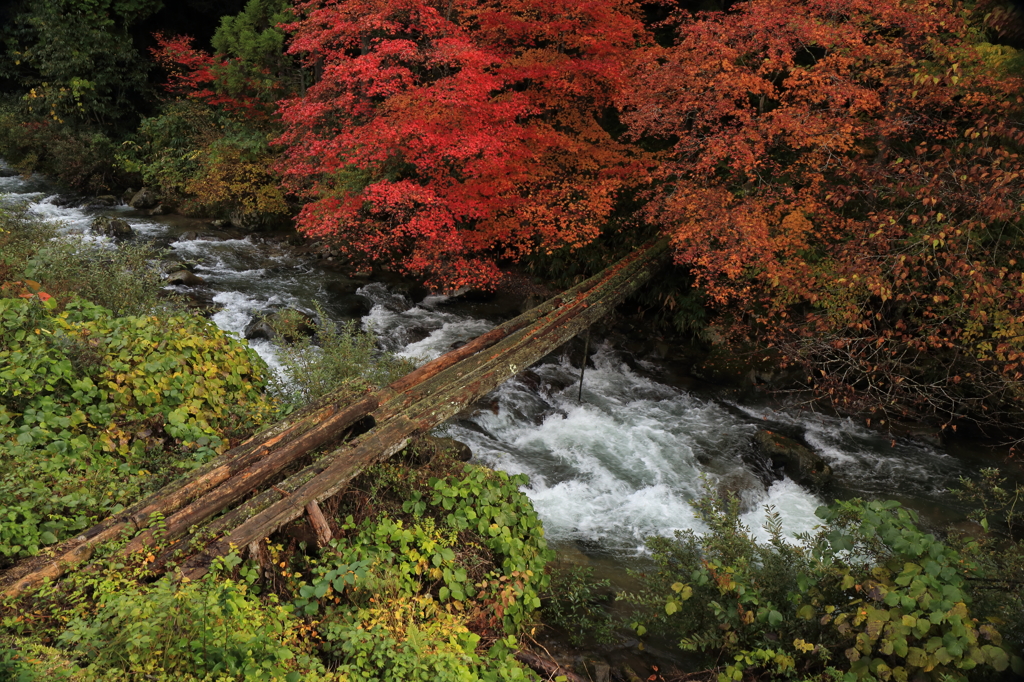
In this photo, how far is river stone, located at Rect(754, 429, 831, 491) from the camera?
961 centimetres

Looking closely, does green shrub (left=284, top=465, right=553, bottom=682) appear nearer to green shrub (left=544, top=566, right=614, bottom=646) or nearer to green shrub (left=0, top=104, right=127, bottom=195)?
green shrub (left=544, top=566, right=614, bottom=646)

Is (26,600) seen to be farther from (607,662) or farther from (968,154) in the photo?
(968,154)

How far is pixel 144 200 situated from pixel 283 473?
56.4 ft

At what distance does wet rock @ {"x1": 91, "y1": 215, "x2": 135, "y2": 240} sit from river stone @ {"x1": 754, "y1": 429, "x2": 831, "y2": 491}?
16.5 meters

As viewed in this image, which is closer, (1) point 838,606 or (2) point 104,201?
(1) point 838,606

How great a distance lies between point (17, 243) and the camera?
29.6 feet

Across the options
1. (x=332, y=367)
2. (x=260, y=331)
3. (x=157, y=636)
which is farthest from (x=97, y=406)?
(x=260, y=331)

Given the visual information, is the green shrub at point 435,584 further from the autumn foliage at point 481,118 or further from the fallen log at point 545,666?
the autumn foliage at point 481,118

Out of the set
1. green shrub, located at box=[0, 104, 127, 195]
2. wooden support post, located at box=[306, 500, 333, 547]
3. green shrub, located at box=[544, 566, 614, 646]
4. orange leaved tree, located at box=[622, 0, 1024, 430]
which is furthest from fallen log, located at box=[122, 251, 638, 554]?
green shrub, located at box=[0, 104, 127, 195]

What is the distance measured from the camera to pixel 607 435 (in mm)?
10602

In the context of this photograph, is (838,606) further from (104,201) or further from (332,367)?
(104,201)

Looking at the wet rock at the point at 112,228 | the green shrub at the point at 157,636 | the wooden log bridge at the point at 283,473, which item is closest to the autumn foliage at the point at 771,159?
the wooden log bridge at the point at 283,473

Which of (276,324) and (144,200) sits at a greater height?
(276,324)

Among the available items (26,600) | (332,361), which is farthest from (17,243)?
(26,600)
